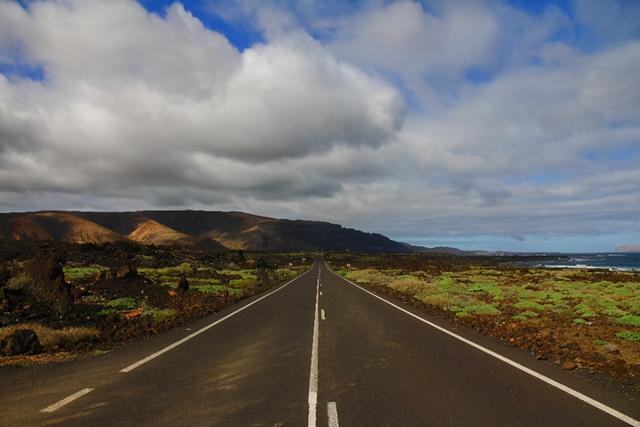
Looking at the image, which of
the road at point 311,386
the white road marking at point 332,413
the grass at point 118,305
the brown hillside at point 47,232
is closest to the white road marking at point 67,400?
A: the road at point 311,386

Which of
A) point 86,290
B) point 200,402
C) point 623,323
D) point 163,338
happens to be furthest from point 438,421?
point 86,290

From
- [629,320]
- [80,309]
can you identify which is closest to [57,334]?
[80,309]

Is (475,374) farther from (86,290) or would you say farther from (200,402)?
(86,290)

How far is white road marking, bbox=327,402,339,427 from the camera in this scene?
6066 mm

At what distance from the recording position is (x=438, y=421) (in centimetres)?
611

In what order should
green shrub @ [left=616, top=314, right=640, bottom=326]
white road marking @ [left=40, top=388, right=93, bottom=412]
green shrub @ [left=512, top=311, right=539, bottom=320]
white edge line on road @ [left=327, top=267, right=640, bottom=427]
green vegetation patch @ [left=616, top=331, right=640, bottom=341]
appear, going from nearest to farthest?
white edge line on road @ [left=327, top=267, right=640, bottom=427] → white road marking @ [left=40, top=388, right=93, bottom=412] → green vegetation patch @ [left=616, top=331, right=640, bottom=341] → green shrub @ [left=616, top=314, right=640, bottom=326] → green shrub @ [left=512, top=311, right=539, bottom=320]

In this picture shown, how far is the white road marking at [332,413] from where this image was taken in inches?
239

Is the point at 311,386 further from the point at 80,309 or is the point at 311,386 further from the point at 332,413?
the point at 80,309

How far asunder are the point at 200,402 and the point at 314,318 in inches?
429

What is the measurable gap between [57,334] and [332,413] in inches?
378

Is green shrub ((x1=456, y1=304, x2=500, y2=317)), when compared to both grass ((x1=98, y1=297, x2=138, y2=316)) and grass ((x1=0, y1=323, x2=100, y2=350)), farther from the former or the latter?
grass ((x1=98, y1=297, x2=138, y2=316))

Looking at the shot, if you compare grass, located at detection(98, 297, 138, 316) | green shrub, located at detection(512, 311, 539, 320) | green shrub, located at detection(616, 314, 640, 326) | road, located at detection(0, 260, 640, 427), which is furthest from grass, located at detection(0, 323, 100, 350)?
green shrub, located at detection(616, 314, 640, 326)

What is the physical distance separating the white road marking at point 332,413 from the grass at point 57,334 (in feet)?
28.3

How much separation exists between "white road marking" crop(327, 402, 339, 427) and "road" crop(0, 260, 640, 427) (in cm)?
1
